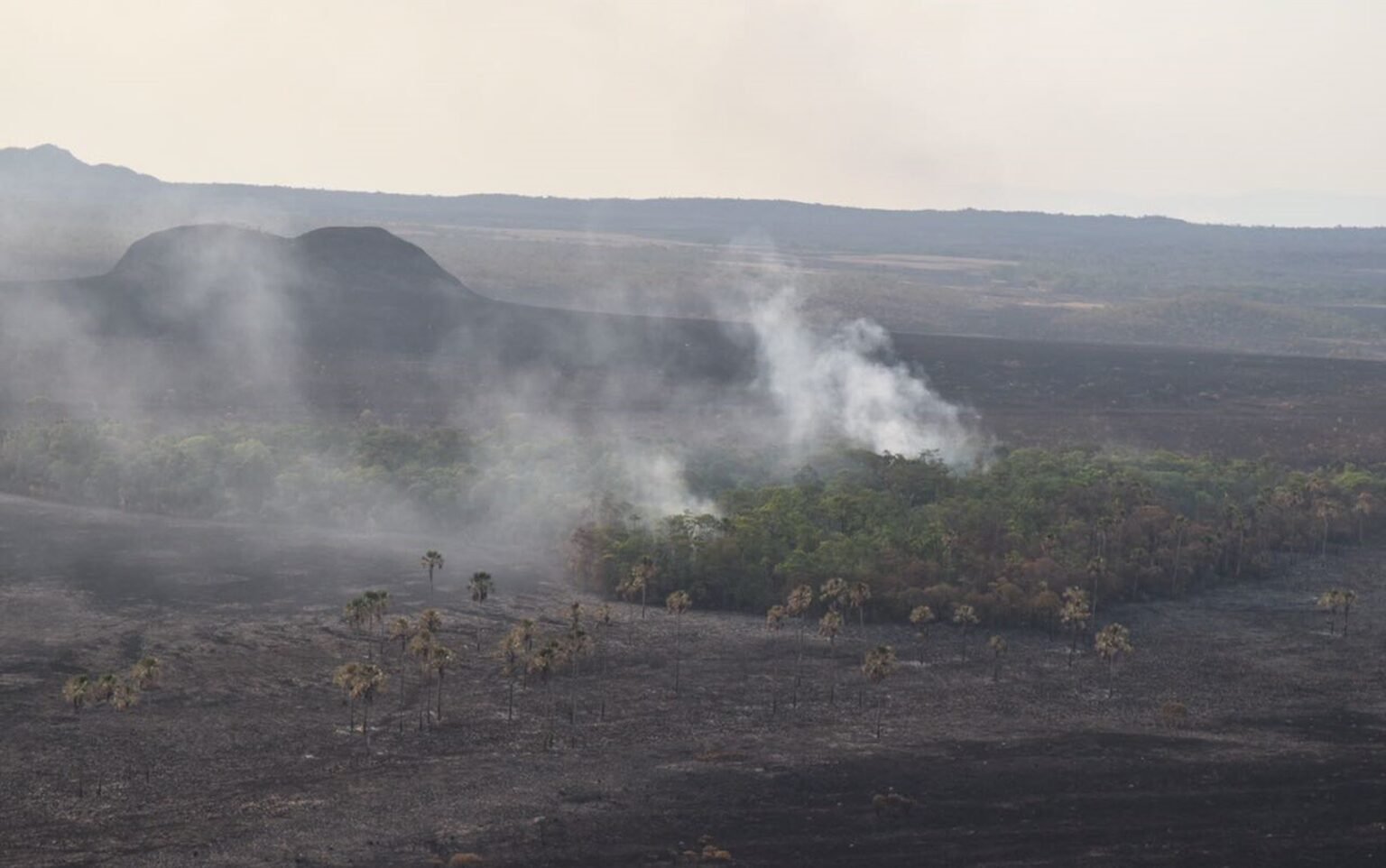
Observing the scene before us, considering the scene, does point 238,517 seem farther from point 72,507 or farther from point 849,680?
point 849,680

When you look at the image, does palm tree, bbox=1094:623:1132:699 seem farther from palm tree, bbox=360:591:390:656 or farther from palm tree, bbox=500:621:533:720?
palm tree, bbox=360:591:390:656

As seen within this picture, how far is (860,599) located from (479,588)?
82.6 ft

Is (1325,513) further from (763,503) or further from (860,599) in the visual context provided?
(860,599)

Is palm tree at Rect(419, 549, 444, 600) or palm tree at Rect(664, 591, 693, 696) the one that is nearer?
palm tree at Rect(664, 591, 693, 696)

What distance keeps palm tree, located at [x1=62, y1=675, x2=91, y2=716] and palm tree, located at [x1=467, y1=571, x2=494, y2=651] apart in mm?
23741

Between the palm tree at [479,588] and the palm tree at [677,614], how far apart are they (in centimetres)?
1181

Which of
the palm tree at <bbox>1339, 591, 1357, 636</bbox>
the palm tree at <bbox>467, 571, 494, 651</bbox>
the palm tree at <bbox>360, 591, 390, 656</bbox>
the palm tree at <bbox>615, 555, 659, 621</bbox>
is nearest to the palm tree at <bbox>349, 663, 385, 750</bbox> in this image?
the palm tree at <bbox>360, 591, 390, 656</bbox>

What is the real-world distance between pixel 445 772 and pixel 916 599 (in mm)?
44670

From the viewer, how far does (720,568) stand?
4685 inches

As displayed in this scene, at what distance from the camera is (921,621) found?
112250 mm

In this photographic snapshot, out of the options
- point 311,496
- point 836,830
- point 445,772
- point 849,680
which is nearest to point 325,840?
point 445,772

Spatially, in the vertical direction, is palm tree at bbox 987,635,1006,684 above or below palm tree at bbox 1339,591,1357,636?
below

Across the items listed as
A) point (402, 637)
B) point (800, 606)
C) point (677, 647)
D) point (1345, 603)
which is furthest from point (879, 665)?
point (1345, 603)

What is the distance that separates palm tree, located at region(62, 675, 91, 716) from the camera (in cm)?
8488
